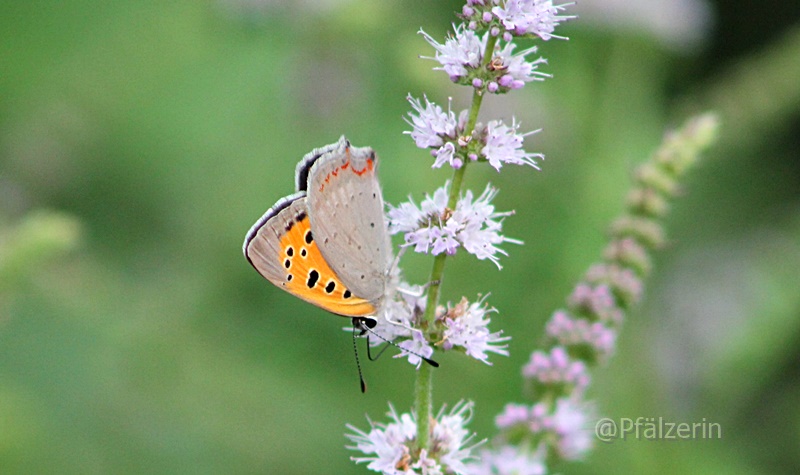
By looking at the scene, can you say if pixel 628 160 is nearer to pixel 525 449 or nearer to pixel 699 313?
pixel 699 313

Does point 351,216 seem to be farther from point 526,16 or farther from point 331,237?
point 526,16

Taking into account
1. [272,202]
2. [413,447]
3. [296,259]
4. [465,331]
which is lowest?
[413,447]

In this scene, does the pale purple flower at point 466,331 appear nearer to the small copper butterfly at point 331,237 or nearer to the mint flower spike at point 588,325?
the small copper butterfly at point 331,237

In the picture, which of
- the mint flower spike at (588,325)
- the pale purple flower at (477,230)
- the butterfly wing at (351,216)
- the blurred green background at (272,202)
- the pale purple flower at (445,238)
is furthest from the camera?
the blurred green background at (272,202)

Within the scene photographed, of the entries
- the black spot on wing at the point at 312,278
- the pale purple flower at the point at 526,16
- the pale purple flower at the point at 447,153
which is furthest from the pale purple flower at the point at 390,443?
the pale purple flower at the point at 526,16

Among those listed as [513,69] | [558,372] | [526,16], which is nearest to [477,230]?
[513,69]

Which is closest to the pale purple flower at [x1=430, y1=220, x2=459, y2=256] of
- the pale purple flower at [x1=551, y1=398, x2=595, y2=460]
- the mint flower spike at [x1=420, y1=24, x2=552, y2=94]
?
the mint flower spike at [x1=420, y1=24, x2=552, y2=94]
